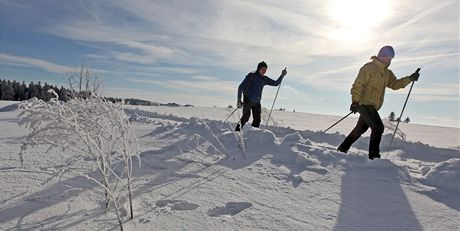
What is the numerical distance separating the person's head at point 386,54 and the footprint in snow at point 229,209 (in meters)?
3.29

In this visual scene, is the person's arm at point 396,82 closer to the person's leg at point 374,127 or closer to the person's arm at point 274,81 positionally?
the person's leg at point 374,127

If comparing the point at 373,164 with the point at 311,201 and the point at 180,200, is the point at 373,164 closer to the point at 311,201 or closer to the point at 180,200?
the point at 311,201

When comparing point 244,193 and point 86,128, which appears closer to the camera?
point 86,128

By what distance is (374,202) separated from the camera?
2.74 meters

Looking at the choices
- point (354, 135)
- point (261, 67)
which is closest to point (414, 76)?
point (354, 135)

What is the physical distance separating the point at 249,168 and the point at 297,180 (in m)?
0.60

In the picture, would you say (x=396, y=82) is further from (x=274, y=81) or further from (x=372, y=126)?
(x=274, y=81)

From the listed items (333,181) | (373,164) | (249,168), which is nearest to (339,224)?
(333,181)

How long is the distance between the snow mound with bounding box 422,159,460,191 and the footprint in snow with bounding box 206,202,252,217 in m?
1.96

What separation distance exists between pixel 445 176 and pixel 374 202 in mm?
1108

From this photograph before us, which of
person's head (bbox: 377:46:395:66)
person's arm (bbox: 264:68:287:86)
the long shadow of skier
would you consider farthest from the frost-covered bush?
person's arm (bbox: 264:68:287:86)

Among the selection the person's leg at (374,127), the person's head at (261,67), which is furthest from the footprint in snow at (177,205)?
the person's head at (261,67)

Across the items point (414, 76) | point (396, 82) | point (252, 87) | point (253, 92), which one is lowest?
point (253, 92)

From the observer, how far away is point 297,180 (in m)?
3.24
